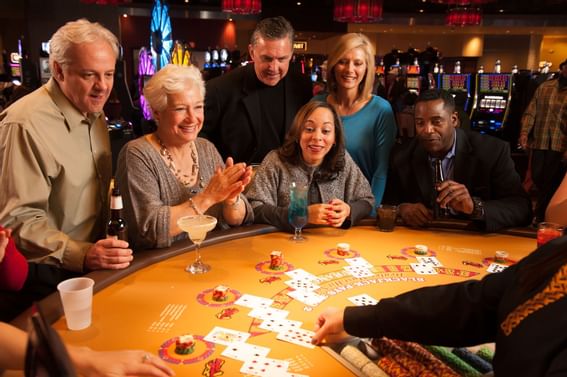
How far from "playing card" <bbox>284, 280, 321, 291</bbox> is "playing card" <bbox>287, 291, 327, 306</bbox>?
3cm

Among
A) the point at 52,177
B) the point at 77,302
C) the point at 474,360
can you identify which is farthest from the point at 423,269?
the point at 52,177

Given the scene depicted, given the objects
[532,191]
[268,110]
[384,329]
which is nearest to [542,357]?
[384,329]

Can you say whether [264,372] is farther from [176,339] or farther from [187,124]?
[187,124]

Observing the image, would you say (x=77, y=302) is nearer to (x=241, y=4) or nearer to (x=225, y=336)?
(x=225, y=336)

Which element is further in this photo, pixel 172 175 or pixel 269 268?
pixel 172 175

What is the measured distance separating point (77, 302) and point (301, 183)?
4.47 feet

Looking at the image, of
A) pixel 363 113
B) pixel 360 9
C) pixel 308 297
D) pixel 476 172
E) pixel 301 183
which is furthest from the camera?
pixel 360 9

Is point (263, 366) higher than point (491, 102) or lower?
lower

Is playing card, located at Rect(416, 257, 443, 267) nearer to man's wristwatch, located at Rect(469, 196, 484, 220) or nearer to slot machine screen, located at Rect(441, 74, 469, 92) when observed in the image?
man's wristwatch, located at Rect(469, 196, 484, 220)

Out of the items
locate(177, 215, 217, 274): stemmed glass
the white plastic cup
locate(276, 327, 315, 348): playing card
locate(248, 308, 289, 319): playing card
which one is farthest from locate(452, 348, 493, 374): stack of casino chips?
the white plastic cup

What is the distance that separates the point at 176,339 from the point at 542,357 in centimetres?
90

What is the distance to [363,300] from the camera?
1.65m

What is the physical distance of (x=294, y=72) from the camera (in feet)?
11.3

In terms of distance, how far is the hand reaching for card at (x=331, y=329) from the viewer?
1.39m
